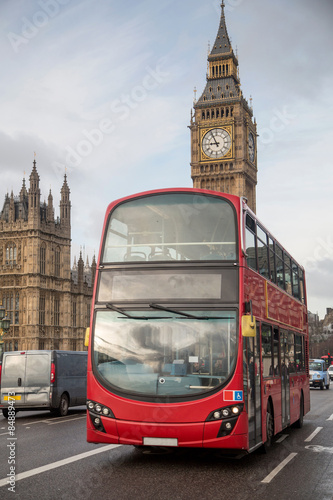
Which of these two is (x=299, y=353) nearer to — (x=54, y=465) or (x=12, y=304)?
(x=54, y=465)

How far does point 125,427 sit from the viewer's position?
315 inches

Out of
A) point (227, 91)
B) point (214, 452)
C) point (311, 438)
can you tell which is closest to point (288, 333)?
point (311, 438)

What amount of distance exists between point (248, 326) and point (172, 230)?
177cm

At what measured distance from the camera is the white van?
16641mm

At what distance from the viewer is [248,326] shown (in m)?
8.03

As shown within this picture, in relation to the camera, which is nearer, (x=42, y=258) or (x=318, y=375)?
(x=318, y=375)

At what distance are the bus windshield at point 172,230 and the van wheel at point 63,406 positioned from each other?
378 inches

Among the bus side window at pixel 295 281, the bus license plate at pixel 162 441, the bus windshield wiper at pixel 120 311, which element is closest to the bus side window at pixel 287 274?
the bus side window at pixel 295 281

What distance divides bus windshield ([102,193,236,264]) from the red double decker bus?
0.6 inches

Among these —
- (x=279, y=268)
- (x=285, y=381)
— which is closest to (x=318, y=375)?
(x=285, y=381)

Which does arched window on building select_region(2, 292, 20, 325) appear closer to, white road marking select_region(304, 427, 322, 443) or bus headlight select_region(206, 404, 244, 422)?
white road marking select_region(304, 427, 322, 443)

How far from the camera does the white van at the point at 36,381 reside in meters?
16.6

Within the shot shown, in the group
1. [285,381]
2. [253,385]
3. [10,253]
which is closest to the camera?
[253,385]

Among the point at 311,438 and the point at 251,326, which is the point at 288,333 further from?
the point at 251,326
